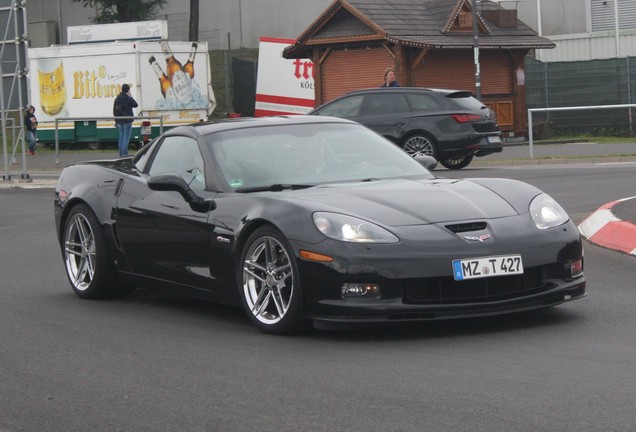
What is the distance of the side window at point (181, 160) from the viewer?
27.8 ft

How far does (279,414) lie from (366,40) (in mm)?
29682

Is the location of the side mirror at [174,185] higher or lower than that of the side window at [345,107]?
lower

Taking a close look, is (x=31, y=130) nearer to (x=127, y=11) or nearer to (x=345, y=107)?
(x=345, y=107)

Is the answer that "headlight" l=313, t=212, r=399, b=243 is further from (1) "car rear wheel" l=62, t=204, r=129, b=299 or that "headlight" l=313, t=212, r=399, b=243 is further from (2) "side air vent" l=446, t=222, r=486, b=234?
(1) "car rear wheel" l=62, t=204, r=129, b=299

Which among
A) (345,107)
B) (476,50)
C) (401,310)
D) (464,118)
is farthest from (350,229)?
(476,50)

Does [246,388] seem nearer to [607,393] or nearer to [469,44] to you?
[607,393]

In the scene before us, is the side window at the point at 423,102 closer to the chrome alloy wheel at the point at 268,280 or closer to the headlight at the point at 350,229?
the chrome alloy wheel at the point at 268,280

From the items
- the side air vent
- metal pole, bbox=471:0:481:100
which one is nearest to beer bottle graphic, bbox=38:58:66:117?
metal pole, bbox=471:0:481:100

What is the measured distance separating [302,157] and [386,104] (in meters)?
15.6

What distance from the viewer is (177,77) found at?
37.6 metres

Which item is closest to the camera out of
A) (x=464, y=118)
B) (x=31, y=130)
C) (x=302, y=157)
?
(x=302, y=157)

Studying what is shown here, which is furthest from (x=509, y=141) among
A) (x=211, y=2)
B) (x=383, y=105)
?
(x=211, y=2)

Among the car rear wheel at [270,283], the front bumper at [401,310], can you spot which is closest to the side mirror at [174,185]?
the car rear wheel at [270,283]

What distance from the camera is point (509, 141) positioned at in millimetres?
35312
